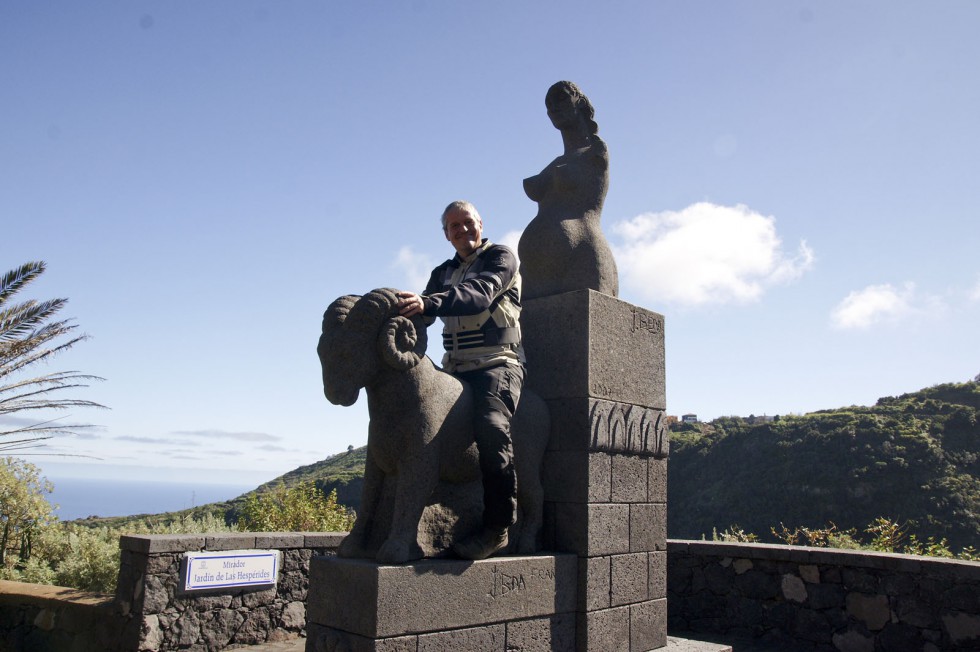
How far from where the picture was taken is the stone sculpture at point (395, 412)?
339 cm

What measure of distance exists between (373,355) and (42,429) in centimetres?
692

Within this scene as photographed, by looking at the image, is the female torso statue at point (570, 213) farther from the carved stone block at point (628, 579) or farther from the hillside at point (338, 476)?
the hillside at point (338, 476)

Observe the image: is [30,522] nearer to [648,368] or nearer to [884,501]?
[648,368]

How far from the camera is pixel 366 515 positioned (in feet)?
12.0

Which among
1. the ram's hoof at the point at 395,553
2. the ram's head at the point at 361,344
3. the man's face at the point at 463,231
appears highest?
the man's face at the point at 463,231

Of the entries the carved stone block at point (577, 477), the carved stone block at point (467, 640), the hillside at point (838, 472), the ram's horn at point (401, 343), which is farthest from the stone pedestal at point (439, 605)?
the hillside at point (838, 472)

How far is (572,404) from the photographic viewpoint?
430 centimetres

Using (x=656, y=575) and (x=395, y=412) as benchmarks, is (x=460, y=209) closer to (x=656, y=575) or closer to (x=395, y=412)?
(x=395, y=412)

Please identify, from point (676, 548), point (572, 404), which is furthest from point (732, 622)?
point (572, 404)

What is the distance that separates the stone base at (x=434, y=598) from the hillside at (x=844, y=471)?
69.6 ft

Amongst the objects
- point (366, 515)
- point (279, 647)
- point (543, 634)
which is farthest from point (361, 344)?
point (279, 647)

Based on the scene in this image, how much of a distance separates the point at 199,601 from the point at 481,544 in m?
3.32

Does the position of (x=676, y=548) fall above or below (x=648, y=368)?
below

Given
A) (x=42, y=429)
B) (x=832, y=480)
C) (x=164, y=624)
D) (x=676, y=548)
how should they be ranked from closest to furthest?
(x=164, y=624)
(x=676, y=548)
(x=42, y=429)
(x=832, y=480)
